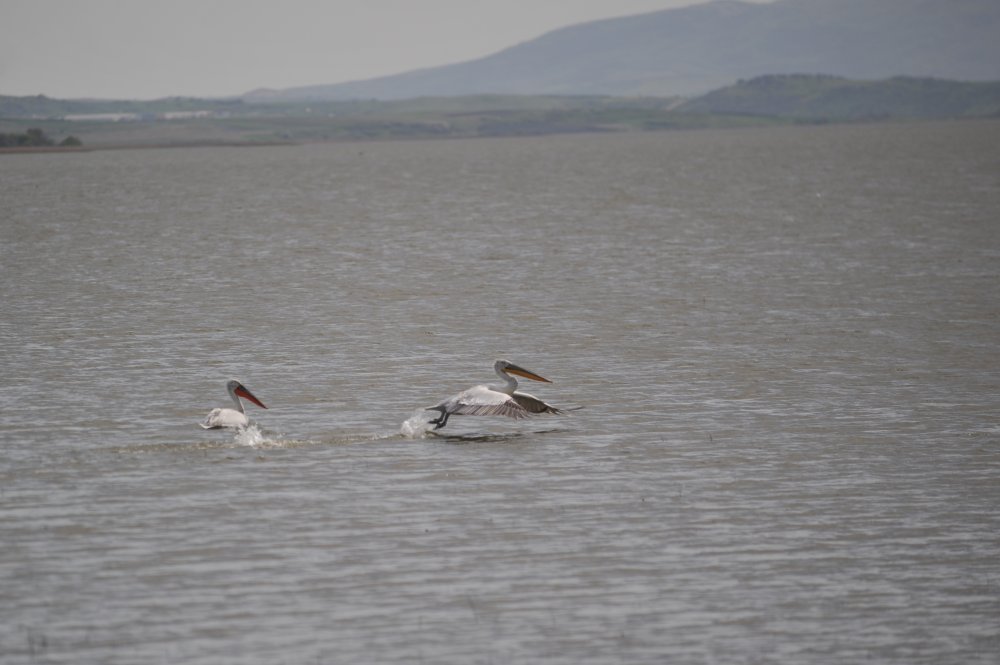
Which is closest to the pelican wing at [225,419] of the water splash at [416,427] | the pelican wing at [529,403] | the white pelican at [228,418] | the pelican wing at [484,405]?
the white pelican at [228,418]

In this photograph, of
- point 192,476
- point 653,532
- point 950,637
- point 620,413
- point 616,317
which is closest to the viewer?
point 950,637

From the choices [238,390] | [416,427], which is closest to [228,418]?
[238,390]

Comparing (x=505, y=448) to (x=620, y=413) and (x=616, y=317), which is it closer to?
(x=620, y=413)

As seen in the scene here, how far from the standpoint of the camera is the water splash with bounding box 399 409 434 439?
18609 mm

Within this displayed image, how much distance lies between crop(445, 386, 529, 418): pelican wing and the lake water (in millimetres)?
375

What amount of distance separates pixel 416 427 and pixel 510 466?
2.05 meters

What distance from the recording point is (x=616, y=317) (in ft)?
98.6

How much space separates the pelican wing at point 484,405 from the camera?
18562 millimetres

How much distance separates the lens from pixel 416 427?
1877cm

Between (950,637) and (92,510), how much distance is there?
7986mm

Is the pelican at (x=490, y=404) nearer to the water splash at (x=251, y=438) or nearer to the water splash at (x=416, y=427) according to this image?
the water splash at (x=416, y=427)

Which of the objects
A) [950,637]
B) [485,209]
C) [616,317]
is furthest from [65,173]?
[950,637]

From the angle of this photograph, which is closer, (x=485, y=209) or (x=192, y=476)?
(x=192, y=476)

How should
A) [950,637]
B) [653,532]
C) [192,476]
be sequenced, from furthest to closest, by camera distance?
1. [192,476]
2. [653,532]
3. [950,637]
